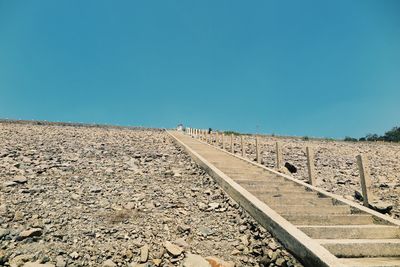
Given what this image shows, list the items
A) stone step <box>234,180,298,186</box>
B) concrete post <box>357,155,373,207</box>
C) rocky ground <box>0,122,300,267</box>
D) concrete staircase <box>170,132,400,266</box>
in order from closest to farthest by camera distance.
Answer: concrete staircase <box>170,132,400,266</box>, rocky ground <box>0,122,300,267</box>, concrete post <box>357,155,373,207</box>, stone step <box>234,180,298,186</box>

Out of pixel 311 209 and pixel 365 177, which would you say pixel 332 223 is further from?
pixel 365 177

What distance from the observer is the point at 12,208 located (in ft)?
23.1

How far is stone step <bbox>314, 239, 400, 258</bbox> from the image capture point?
4918 millimetres

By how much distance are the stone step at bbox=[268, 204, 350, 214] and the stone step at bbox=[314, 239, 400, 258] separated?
6.38ft

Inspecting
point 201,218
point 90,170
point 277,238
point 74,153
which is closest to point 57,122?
point 74,153

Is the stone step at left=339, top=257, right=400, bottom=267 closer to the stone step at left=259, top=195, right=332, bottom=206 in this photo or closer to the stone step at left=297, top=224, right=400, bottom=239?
the stone step at left=297, top=224, right=400, bottom=239

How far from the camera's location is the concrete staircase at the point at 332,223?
491 cm

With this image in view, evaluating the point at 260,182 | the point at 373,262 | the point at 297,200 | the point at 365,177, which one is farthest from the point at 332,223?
the point at 260,182

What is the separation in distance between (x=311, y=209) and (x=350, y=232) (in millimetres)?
1456

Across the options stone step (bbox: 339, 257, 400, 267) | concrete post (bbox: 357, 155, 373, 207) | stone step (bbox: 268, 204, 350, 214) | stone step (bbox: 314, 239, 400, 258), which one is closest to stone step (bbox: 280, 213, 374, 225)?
stone step (bbox: 268, 204, 350, 214)

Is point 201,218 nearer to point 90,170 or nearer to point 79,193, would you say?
point 79,193

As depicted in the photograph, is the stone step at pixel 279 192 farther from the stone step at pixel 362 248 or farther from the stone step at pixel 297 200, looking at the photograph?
the stone step at pixel 362 248

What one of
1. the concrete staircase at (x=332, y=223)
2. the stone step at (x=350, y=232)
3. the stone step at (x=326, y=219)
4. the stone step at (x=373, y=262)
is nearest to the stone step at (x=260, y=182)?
the concrete staircase at (x=332, y=223)

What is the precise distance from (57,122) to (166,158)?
20.6m
